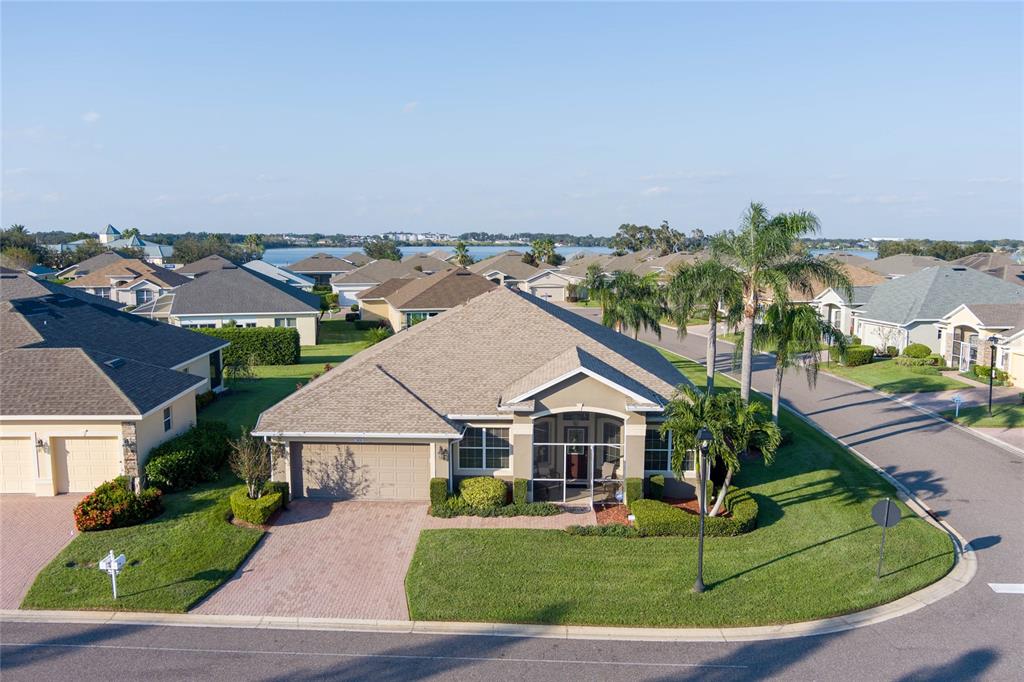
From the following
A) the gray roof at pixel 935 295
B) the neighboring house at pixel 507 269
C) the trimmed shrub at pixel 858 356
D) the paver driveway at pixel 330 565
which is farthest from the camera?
the neighboring house at pixel 507 269

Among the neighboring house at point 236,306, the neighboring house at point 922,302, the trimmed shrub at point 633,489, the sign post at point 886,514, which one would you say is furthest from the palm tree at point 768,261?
the neighboring house at point 236,306

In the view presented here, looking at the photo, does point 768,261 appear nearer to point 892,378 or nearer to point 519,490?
point 519,490

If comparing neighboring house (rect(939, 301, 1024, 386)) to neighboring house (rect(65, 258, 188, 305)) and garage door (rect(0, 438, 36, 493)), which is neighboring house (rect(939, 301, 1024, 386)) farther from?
neighboring house (rect(65, 258, 188, 305))

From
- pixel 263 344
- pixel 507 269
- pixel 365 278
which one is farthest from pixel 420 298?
pixel 507 269

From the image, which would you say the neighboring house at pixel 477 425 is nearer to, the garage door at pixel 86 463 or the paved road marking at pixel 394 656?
the garage door at pixel 86 463

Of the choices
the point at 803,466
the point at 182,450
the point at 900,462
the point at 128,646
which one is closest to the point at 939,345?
the point at 900,462

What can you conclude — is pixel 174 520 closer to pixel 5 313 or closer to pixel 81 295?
pixel 5 313

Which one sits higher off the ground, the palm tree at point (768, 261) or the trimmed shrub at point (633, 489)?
the palm tree at point (768, 261)

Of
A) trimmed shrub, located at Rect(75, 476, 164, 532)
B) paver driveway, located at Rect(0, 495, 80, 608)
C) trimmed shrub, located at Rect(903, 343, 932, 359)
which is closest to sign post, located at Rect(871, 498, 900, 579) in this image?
trimmed shrub, located at Rect(75, 476, 164, 532)
